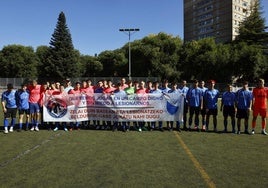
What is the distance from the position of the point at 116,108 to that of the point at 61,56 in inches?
2235

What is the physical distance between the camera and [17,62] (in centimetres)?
8388

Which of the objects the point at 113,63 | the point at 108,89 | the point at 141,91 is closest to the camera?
the point at 141,91

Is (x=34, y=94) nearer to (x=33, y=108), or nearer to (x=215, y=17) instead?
(x=33, y=108)

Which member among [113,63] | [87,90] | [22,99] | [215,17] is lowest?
[22,99]

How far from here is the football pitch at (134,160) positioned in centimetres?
632

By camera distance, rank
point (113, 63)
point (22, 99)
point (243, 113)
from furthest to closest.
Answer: point (113, 63) → point (22, 99) → point (243, 113)

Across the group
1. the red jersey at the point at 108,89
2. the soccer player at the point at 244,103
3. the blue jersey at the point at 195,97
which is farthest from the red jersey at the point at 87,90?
the soccer player at the point at 244,103

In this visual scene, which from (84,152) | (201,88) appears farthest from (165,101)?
(84,152)

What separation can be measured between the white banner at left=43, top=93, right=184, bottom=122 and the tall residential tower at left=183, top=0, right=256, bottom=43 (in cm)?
8952

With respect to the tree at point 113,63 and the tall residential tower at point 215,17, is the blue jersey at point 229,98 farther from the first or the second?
the tall residential tower at point 215,17

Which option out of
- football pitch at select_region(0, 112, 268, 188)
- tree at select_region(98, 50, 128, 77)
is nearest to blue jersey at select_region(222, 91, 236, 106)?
football pitch at select_region(0, 112, 268, 188)

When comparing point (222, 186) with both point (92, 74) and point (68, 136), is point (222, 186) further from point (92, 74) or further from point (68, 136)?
point (92, 74)

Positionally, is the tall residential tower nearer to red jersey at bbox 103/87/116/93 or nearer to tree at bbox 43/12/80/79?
tree at bbox 43/12/80/79

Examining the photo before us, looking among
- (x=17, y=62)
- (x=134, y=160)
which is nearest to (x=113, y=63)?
(x=17, y=62)
